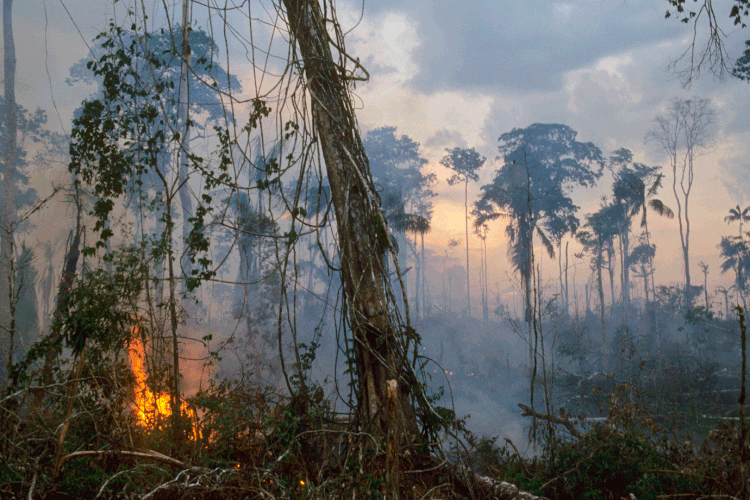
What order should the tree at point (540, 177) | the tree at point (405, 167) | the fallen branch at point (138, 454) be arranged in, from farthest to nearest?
1. the tree at point (405, 167)
2. the tree at point (540, 177)
3. the fallen branch at point (138, 454)

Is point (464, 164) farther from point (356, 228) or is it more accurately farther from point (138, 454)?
point (138, 454)

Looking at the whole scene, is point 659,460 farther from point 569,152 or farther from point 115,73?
point 569,152

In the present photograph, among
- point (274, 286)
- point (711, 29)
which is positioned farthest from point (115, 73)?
point (274, 286)

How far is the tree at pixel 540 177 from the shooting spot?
17688mm

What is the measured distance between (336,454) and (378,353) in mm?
883

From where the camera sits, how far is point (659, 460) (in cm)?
295

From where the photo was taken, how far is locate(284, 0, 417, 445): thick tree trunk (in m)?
2.46

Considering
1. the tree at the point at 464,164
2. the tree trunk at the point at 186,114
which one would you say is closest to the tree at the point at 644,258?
the tree at the point at 464,164

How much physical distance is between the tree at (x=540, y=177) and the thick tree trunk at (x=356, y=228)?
15.7 metres

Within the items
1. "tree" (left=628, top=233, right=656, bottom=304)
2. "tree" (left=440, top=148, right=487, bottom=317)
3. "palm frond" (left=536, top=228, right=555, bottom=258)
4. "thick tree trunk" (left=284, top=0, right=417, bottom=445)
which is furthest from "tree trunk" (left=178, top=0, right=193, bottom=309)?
"tree" (left=628, top=233, right=656, bottom=304)

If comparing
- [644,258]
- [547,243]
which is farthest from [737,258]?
[547,243]

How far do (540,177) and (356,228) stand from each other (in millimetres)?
17504

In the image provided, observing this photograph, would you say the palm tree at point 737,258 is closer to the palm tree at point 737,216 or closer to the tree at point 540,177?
the palm tree at point 737,216

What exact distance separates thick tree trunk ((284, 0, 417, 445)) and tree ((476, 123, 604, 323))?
51.4 feet
